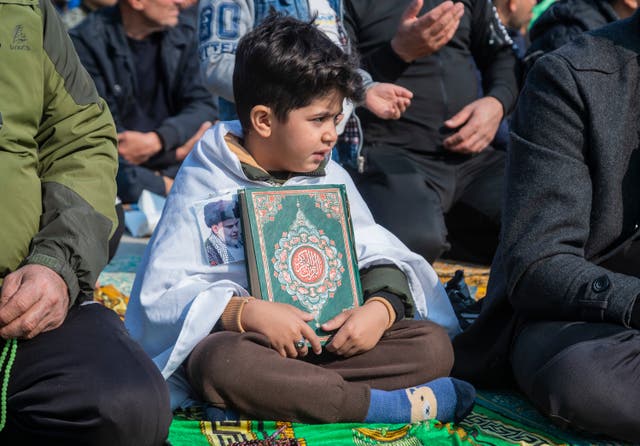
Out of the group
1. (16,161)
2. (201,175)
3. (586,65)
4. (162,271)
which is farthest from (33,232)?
(586,65)

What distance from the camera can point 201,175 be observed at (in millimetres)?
3113

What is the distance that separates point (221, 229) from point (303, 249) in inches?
10.4

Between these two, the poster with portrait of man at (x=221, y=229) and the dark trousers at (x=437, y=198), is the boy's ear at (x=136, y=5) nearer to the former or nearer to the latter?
the dark trousers at (x=437, y=198)

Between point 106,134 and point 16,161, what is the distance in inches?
12.8

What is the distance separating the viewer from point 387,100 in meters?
4.17

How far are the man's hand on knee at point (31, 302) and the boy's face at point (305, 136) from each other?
98cm

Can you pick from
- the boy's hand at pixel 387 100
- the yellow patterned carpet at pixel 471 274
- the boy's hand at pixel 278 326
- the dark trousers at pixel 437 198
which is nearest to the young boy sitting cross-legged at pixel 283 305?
the boy's hand at pixel 278 326

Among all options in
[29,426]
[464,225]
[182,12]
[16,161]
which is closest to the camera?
[29,426]

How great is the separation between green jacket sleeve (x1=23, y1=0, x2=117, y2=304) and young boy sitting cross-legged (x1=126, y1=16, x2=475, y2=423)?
16.4 inches

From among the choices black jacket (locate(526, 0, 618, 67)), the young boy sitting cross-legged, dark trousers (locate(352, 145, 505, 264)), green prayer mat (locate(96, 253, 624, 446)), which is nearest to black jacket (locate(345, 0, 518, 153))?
dark trousers (locate(352, 145, 505, 264))

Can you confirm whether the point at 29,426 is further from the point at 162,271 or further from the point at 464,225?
the point at 464,225

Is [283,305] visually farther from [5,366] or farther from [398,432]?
[5,366]

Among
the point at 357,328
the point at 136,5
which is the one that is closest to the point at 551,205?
the point at 357,328

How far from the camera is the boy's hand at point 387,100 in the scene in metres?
4.15
